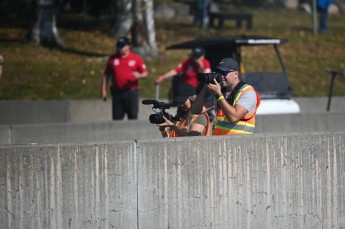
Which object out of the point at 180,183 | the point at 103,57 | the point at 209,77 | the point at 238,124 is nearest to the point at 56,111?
the point at 103,57

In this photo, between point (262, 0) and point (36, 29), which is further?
point (262, 0)

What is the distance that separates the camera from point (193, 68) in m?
17.5

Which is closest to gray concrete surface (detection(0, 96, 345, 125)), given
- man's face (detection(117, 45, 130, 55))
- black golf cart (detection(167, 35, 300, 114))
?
black golf cart (detection(167, 35, 300, 114))

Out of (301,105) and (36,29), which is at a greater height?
(36,29)

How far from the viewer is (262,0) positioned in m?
37.9

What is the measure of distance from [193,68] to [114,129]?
7.88 ft

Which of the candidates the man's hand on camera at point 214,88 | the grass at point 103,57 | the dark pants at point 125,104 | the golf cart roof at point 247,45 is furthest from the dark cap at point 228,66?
the grass at point 103,57

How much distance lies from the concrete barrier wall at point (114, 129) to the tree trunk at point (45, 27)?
1192 centimetres

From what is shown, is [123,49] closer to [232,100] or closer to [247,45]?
[247,45]

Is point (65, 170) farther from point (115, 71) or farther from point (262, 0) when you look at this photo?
point (262, 0)

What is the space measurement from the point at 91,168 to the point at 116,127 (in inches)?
276

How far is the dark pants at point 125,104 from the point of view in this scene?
1677cm

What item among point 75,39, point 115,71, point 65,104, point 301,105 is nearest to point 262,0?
point 75,39

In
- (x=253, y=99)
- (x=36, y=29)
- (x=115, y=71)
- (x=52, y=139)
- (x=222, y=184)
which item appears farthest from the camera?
(x=36, y=29)
